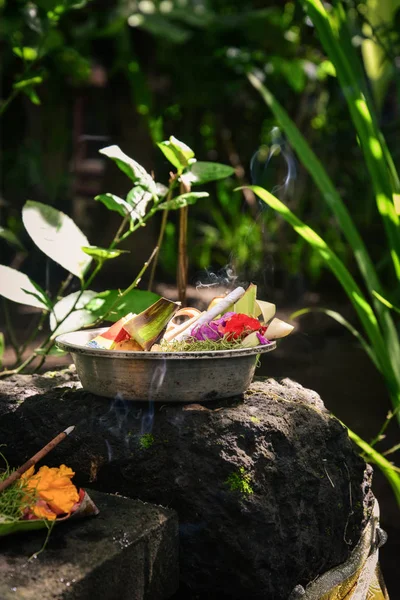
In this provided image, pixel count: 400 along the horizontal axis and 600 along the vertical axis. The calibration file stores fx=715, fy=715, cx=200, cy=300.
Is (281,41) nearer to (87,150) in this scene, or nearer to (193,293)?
(193,293)

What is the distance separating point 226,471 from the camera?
3.97ft

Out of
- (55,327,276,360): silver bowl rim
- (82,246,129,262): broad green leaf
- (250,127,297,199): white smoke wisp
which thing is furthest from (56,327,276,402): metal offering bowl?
(250,127,297,199): white smoke wisp

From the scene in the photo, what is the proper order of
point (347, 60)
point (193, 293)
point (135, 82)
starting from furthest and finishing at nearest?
1. point (193, 293)
2. point (135, 82)
3. point (347, 60)

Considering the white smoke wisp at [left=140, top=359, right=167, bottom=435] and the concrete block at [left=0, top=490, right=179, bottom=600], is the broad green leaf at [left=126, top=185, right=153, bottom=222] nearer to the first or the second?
the white smoke wisp at [left=140, top=359, right=167, bottom=435]

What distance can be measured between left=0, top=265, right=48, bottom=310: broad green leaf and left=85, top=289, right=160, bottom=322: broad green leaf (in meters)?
0.12

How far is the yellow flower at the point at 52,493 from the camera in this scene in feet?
3.59

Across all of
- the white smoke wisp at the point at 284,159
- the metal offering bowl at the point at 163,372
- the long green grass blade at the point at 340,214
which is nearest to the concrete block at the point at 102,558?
the metal offering bowl at the point at 163,372

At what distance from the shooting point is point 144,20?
374cm

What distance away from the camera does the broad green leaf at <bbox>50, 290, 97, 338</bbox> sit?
5.12 feet

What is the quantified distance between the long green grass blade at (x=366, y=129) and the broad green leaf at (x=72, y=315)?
72 centimetres

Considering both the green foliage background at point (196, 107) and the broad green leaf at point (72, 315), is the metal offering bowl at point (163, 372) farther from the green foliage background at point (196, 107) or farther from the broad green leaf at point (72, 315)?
the green foliage background at point (196, 107)

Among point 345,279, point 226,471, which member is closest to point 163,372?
point 226,471

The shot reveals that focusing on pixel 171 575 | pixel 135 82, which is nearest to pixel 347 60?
pixel 171 575

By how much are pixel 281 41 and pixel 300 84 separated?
0.39 metres
